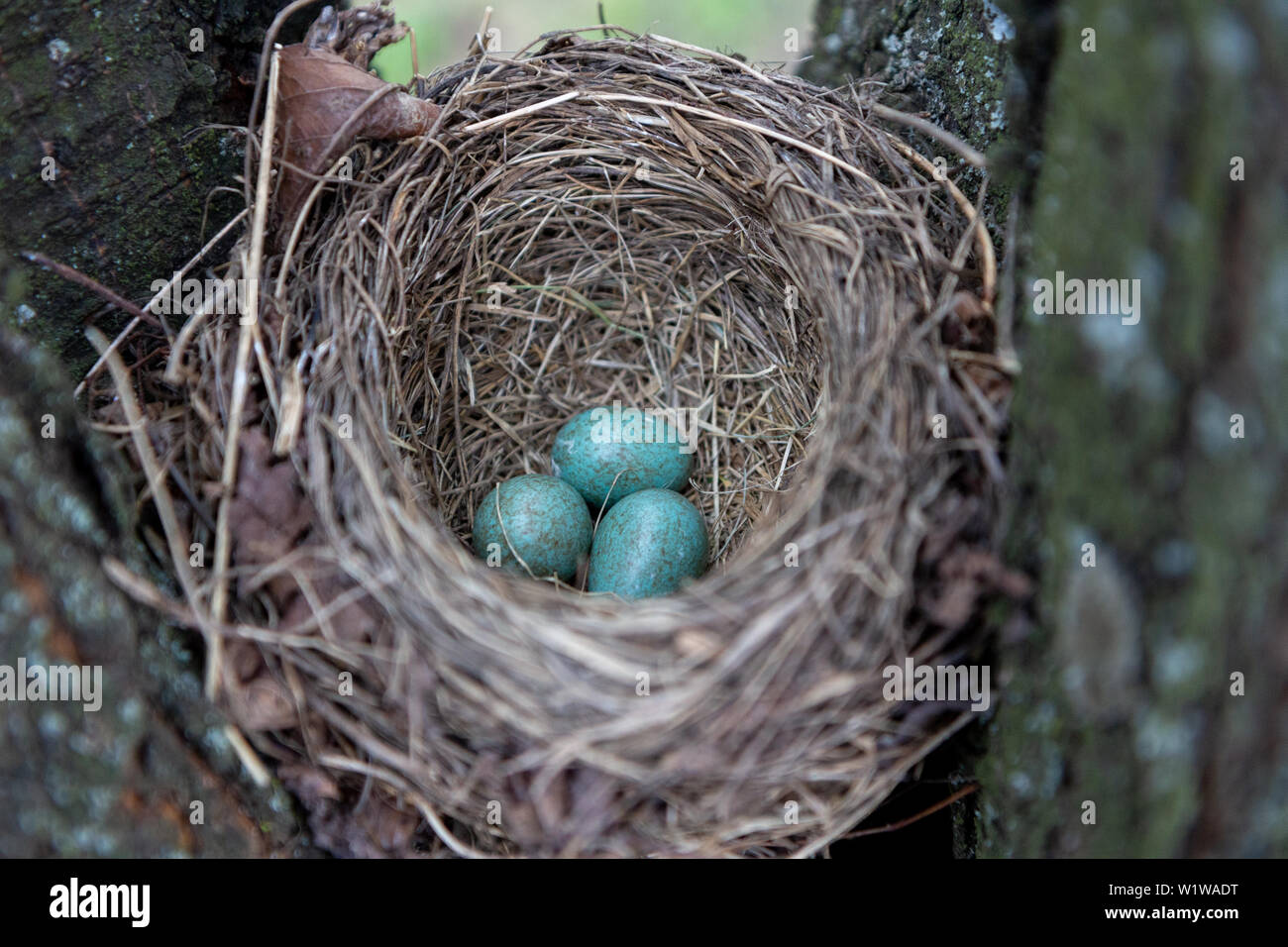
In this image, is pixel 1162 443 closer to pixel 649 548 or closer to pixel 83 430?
pixel 649 548

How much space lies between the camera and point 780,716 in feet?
4.54

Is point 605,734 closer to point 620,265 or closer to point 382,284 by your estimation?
point 382,284

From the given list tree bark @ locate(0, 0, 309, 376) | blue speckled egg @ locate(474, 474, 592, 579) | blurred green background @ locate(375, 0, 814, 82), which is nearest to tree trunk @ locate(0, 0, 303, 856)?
tree bark @ locate(0, 0, 309, 376)

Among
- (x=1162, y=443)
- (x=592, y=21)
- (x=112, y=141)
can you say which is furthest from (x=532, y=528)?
(x=592, y=21)

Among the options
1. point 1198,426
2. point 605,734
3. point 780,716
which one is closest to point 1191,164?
point 1198,426

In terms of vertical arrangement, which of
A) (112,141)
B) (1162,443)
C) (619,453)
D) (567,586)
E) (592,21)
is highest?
(592,21)

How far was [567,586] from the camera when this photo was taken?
2266 mm

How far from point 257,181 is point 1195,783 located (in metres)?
2.00

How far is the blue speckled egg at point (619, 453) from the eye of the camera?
235 cm

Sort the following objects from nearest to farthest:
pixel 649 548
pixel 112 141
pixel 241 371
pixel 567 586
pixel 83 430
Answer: pixel 83 430, pixel 241 371, pixel 112 141, pixel 649 548, pixel 567 586

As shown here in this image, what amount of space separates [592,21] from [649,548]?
3206mm

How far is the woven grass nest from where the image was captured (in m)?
1.41

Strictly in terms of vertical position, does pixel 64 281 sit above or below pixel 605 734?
above

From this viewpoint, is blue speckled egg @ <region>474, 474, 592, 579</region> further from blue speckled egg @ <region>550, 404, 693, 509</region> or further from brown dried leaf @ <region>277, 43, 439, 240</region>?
brown dried leaf @ <region>277, 43, 439, 240</region>
